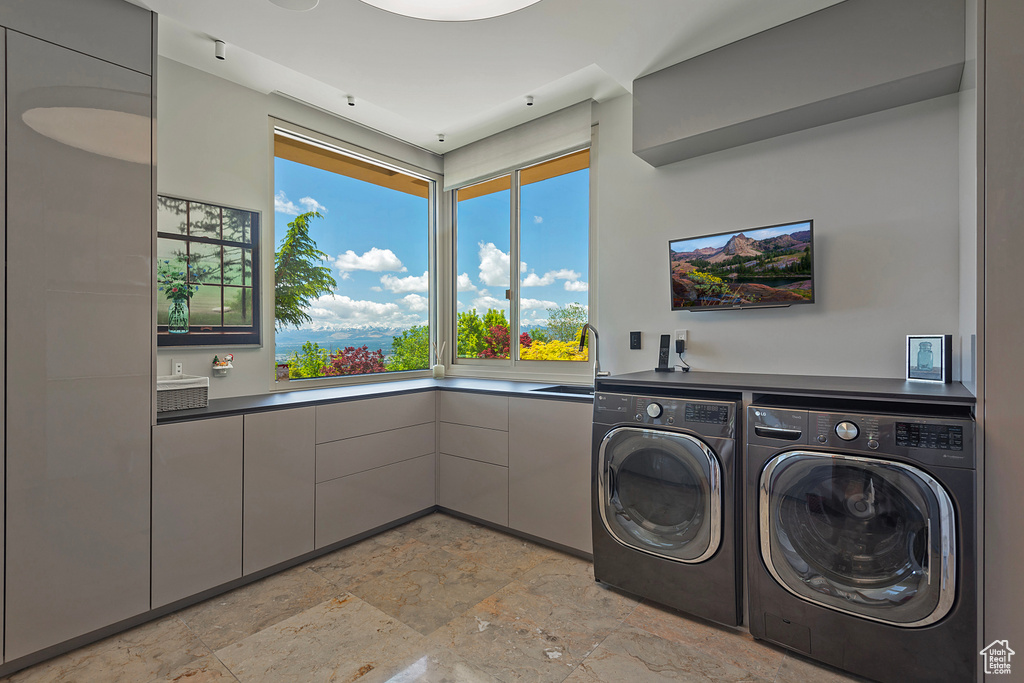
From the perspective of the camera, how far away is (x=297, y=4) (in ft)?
6.49

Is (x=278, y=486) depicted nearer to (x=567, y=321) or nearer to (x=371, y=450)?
(x=371, y=450)

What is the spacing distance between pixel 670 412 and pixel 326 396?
1.88 metres

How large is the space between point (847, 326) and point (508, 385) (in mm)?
1922

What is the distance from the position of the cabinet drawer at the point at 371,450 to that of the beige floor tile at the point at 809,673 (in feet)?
7.05

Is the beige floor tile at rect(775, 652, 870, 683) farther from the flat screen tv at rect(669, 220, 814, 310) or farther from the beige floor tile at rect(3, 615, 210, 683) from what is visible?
the beige floor tile at rect(3, 615, 210, 683)

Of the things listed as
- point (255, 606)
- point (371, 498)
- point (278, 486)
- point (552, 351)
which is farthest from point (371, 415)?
point (552, 351)

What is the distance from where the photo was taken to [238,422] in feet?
7.31

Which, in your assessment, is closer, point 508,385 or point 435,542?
point 435,542

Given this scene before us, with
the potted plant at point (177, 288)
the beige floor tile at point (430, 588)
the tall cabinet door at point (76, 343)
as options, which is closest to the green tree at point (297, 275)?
the potted plant at point (177, 288)

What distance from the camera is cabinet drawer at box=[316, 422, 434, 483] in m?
2.60

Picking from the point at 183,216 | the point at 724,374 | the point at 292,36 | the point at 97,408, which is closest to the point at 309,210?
the point at 183,216

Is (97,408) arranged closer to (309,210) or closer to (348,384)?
(348,384)

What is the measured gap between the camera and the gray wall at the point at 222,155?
2.50m

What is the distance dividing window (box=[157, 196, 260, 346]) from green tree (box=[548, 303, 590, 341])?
6.28ft
